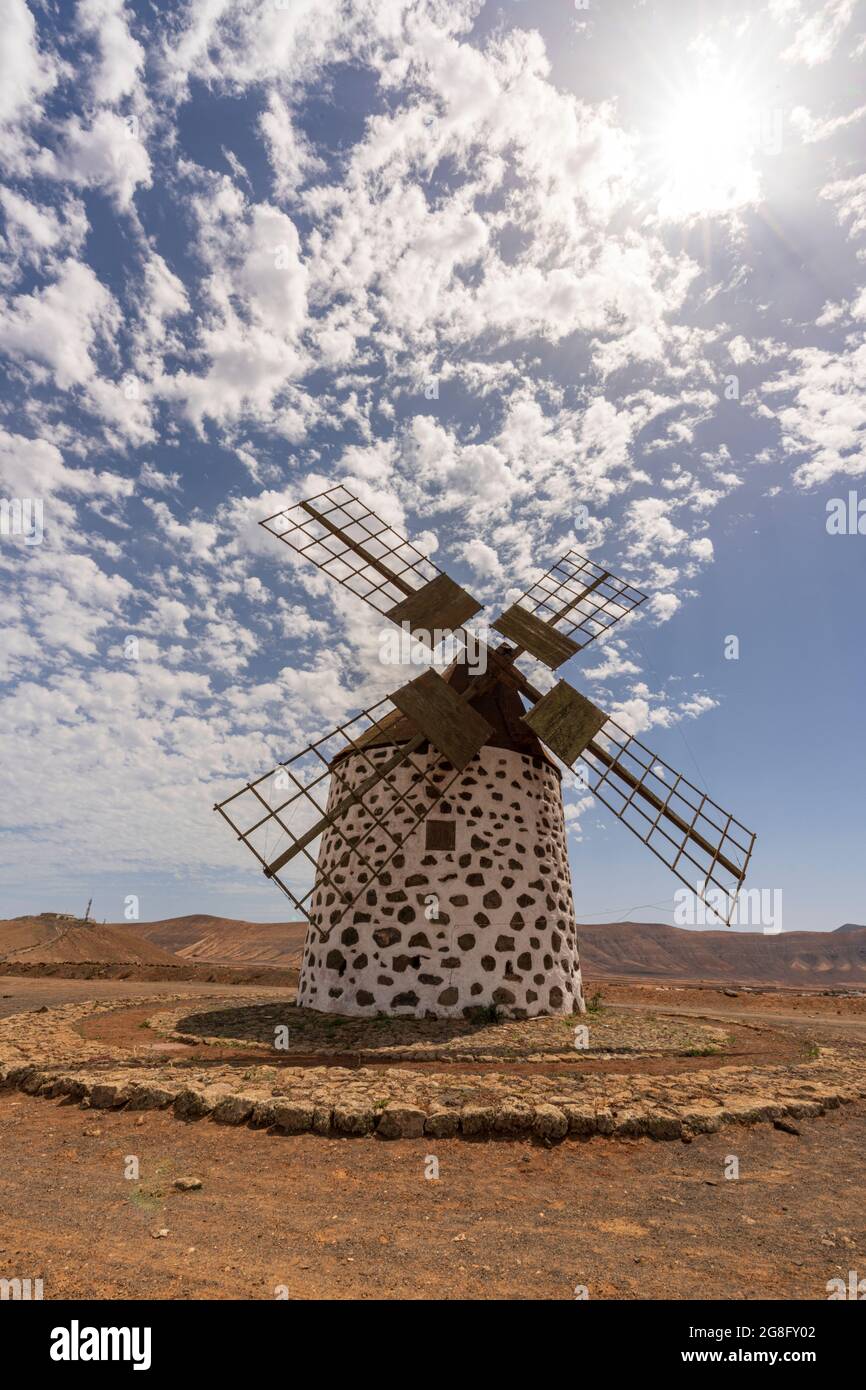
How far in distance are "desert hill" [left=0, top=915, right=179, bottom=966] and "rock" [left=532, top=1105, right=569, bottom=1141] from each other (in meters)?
40.5

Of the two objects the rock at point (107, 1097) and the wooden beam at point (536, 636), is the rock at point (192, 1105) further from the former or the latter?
the wooden beam at point (536, 636)

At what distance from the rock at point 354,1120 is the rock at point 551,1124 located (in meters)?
1.67

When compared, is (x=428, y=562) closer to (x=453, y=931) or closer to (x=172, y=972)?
(x=453, y=931)

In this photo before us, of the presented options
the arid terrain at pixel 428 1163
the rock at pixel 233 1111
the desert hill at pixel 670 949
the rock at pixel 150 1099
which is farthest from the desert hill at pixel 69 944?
the rock at pixel 233 1111

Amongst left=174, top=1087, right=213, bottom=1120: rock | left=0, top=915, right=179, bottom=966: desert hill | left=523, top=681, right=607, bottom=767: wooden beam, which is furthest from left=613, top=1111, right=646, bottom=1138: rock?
left=0, top=915, right=179, bottom=966: desert hill

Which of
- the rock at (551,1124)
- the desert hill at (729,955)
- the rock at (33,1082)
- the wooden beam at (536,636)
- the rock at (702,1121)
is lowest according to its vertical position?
the desert hill at (729,955)

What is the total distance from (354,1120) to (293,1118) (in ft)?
2.11

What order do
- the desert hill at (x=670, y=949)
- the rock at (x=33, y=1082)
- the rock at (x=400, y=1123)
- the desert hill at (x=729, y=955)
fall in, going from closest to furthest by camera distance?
the rock at (x=400, y=1123)
the rock at (x=33, y=1082)
the desert hill at (x=670, y=949)
the desert hill at (x=729, y=955)

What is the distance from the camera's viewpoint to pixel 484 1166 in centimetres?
589

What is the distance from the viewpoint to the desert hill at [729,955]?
283 feet

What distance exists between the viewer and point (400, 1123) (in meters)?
6.47
